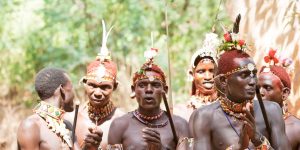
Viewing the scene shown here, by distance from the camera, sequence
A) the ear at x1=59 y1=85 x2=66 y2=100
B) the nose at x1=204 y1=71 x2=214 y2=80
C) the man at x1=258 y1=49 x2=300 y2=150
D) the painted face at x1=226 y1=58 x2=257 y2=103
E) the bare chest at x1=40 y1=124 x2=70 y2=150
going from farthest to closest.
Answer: the nose at x1=204 y1=71 x2=214 y2=80 → the man at x1=258 y1=49 x2=300 y2=150 → the ear at x1=59 y1=85 x2=66 y2=100 → the bare chest at x1=40 y1=124 x2=70 y2=150 → the painted face at x1=226 y1=58 x2=257 y2=103

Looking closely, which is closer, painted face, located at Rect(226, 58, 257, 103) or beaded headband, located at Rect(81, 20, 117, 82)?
painted face, located at Rect(226, 58, 257, 103)

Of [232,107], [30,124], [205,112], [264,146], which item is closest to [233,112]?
[232,107]

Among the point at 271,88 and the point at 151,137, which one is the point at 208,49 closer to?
the point at 271,88

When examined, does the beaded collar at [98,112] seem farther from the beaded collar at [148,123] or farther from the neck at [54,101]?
the neck at [54,101]

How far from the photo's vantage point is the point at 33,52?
1883 centimetres

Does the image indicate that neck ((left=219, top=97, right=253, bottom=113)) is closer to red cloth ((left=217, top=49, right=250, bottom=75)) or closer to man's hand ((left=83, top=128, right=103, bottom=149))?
red cloth ((left=217, top=49, right=250, bottom=75))

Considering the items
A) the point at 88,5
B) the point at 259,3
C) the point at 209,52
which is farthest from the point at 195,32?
the point at 209,52

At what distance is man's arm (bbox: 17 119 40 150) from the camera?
8.95 meters

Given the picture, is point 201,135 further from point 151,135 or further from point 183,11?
point 183,11

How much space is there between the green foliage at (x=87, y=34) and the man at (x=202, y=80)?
715 centimetres

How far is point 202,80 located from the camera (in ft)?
35.1

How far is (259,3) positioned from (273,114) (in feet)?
19.2

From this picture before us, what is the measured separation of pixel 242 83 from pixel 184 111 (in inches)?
93.2

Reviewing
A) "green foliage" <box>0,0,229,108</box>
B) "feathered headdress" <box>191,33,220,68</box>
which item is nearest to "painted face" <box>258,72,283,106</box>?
"feathered headdress" <box>191,33,220,68</box>
